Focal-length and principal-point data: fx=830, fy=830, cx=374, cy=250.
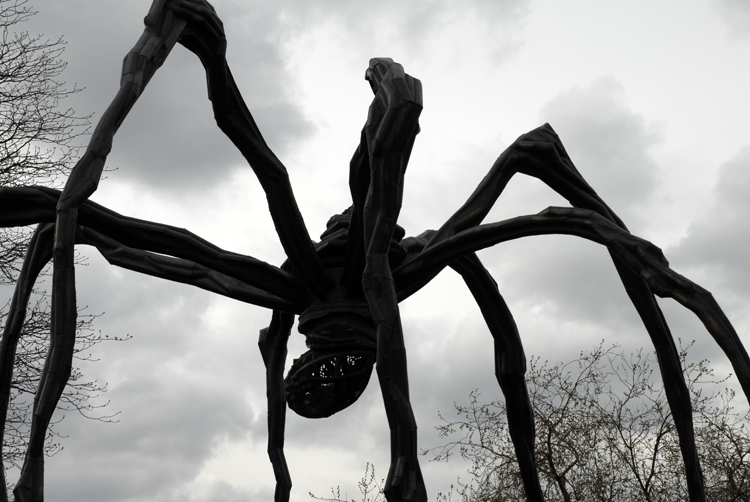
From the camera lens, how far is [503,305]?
6637 millimetres

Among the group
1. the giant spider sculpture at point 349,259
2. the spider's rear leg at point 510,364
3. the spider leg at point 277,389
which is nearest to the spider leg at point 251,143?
the giant spider sculpture at point 349,259

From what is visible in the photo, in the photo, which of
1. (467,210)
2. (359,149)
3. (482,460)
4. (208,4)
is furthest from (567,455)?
(208,4)

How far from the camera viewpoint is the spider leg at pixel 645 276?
4.57 meters

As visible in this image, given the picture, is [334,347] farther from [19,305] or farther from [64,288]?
[19,305]

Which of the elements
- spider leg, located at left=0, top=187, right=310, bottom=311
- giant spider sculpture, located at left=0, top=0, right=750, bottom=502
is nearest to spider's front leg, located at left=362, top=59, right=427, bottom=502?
giant spider sculpture, located at left=0, top=0, right=750, bottom=502

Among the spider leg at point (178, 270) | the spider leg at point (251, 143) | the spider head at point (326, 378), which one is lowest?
the spider head at point (326, 378)

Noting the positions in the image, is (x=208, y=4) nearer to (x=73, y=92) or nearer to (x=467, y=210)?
(x=467, y=210)

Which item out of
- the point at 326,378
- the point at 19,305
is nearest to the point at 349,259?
the point at 326,378

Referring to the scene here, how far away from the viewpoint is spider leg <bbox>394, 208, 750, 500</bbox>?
15.0 feet

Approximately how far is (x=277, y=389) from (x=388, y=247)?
227 centimetres

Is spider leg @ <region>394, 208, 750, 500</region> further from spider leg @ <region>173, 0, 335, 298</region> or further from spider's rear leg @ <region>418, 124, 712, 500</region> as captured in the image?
spider leg @ <region>173, 0, 335, 298</region>

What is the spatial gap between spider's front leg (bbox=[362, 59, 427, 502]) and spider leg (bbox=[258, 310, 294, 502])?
2108 mm

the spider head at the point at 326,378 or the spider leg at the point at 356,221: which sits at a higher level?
the spider leg at the point at 356,221

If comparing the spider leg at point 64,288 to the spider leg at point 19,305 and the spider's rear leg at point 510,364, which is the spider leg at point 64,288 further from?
the spider's rear leg at point 510,364
